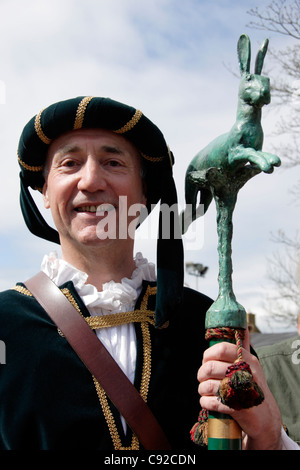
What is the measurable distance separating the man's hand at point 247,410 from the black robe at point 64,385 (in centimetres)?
28

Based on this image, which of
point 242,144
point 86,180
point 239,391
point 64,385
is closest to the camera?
point 239,391

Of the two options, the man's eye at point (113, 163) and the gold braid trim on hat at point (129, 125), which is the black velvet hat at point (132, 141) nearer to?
the gold braid trim on hat at point (129, 125)

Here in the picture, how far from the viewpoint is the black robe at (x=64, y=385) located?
2.20m

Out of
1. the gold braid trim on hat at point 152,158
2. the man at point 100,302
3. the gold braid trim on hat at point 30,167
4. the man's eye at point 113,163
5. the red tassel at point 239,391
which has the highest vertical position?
the gold braid trim on hat at point 152,158

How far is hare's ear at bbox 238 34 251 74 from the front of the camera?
2076 mm

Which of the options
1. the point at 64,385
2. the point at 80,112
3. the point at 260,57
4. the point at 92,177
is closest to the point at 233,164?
the point at 260,57

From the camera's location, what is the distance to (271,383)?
11.9 ft

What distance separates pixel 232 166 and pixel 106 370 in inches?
34.9

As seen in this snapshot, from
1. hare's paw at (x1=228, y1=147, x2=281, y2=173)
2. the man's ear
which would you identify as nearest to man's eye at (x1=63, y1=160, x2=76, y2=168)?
the man's ear

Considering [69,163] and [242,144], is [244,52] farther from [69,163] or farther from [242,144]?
[69,163]

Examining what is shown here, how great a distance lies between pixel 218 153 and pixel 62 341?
93cm

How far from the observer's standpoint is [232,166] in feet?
6.90

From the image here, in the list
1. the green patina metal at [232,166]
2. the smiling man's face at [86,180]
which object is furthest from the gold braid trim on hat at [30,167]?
the green patina metal at [232,166]

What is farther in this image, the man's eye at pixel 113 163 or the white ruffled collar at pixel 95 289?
the man's eye at pixel 113 163
